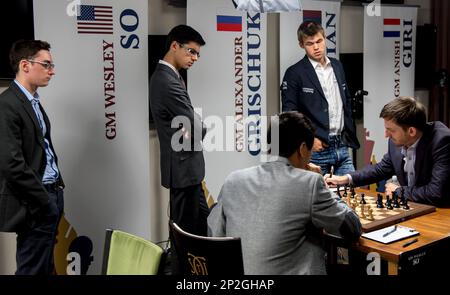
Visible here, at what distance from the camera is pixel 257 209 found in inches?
80.4

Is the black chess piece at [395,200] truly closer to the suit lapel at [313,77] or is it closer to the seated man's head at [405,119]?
the seated man's head at [405,119]

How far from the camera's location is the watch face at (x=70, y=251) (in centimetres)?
349

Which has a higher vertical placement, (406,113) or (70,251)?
(406,113)

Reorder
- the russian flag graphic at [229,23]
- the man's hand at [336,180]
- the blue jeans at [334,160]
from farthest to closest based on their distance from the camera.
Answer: the russian flag graphic at [229,23] < the blue jeans at [334,160] < the man's hand at [336,180]

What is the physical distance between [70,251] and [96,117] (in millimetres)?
882

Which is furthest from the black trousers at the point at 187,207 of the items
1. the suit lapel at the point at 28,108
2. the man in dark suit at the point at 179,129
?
the suit lapel at the point at 28,108

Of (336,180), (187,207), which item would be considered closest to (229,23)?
(187,207)

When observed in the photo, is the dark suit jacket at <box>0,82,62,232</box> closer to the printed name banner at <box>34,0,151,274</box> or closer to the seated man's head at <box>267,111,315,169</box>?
the printed name banner at <box>34,0,151,274</box>

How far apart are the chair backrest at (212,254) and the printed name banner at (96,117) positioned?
1654 millimetres

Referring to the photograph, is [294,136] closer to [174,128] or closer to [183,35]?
[174,128]

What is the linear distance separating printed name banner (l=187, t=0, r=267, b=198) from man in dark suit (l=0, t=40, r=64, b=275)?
129 cm

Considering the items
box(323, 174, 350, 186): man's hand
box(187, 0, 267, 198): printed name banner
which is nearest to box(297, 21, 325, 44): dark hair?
box(187, 0, 267, 198): printed name banner

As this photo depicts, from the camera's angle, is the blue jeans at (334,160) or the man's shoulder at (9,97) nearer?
the man's shoulder at (9,97)

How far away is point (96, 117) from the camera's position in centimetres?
356
